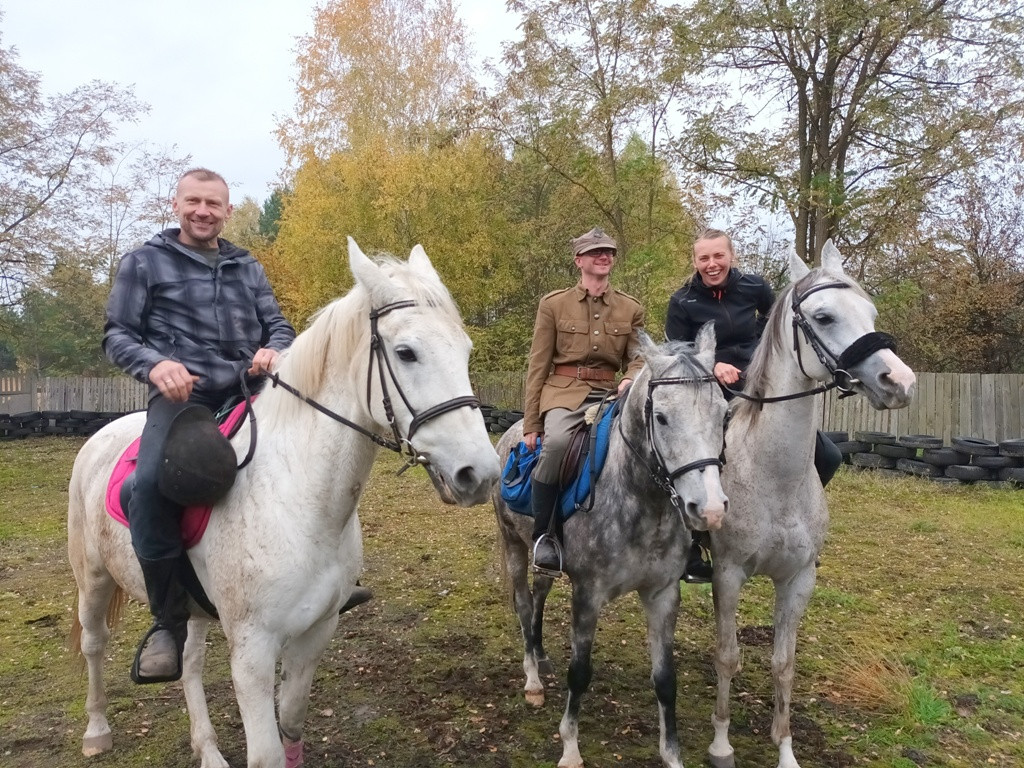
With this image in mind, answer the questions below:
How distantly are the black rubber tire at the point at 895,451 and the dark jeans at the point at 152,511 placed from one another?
35.9ft

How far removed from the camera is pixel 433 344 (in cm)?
208

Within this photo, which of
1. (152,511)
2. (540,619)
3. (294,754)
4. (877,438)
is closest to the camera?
(152,511)

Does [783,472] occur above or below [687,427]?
below

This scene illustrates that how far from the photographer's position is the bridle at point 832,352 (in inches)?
113

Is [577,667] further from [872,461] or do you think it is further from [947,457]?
[872,461]

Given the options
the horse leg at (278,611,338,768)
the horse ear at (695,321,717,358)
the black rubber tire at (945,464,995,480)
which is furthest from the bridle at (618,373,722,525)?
the black rubber tire at (945,464,995,480)

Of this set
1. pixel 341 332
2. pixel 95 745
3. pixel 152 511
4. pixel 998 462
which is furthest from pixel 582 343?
pixel 998 462

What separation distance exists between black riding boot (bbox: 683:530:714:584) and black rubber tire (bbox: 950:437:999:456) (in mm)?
8129

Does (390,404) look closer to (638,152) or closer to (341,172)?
(638,152)

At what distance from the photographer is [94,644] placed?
11.8ft

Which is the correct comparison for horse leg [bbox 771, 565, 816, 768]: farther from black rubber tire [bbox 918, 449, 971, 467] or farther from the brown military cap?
black rubber tire [bbox 918, 449, 971, 467]

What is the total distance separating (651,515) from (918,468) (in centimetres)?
890

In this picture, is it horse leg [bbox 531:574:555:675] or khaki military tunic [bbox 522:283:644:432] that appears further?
horse leg [bbox 531:574:555:675]

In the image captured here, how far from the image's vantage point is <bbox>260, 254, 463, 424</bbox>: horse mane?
7.29 feet
